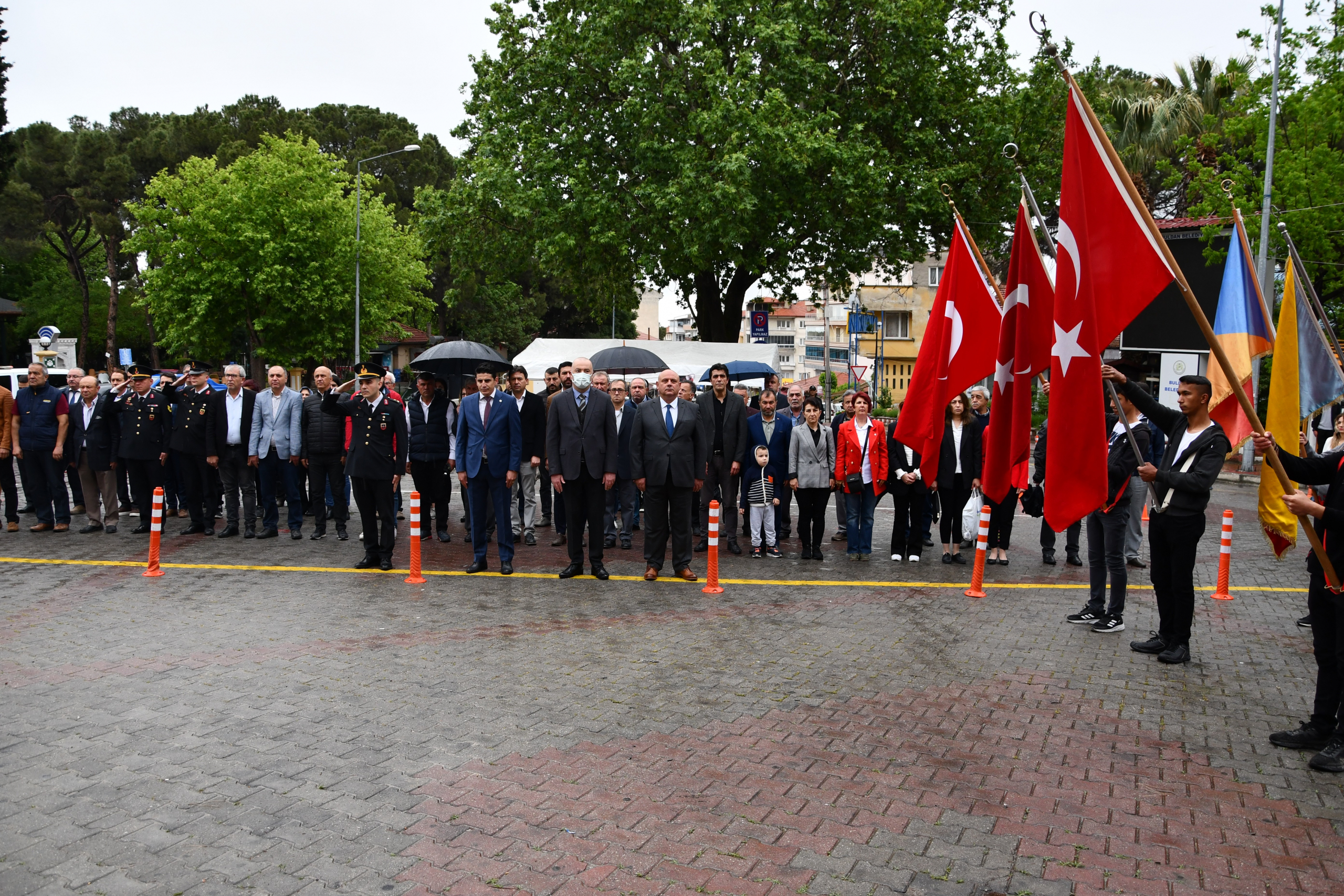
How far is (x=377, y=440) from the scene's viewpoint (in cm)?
1069

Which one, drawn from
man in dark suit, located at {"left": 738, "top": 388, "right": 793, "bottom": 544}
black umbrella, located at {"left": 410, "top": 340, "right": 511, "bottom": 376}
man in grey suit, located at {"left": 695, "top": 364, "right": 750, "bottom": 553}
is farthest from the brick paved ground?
black umbrella, located at {"left": 410, "top": 340, "right": 511, "bottom": 376}

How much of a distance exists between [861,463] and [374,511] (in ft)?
18.4

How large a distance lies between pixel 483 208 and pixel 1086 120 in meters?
20.4

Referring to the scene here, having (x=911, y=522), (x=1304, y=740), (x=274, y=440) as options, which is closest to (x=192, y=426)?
(x=274, y=440)

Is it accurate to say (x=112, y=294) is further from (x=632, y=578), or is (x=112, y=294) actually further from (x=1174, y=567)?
(x=1174, y=567)

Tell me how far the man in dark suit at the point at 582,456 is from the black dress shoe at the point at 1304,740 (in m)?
6.14

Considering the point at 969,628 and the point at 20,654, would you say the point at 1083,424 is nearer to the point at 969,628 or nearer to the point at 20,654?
the point at 969,628

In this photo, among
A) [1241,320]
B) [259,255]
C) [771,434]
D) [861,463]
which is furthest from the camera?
[259,255]

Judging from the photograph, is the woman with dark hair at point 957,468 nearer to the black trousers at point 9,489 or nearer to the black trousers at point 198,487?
the black trousers at point 198,487

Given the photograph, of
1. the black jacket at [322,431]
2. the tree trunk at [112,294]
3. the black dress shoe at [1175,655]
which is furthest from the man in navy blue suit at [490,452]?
the tree trunk at [112,294]

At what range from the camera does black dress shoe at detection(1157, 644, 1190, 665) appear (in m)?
7.32

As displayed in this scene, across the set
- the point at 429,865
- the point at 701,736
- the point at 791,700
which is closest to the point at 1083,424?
the point at 791,700

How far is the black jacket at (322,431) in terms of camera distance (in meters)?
12.4

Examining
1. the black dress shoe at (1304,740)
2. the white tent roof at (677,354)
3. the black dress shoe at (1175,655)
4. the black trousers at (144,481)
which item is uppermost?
the white tent roof at (677,354)
